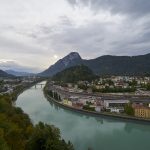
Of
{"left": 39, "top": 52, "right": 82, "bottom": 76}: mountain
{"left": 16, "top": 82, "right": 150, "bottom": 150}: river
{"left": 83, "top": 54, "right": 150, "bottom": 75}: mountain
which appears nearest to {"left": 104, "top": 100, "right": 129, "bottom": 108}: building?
{"left": 16, "top": 82, "right": 150, "bottom": 150}: river

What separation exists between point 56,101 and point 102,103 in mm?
2783

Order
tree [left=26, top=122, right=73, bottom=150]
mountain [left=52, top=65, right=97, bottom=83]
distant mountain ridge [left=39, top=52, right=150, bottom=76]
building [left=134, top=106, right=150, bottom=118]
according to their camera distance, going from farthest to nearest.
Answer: distant mountain ridge [left=39, top=52, right=150, bottom=76] → mountain [left=52, top=65, right=97, bottom=83] → building [left=134, top=106, right=150, bottom=118] → tree [left=26, top=122, right=73, bottom=150]

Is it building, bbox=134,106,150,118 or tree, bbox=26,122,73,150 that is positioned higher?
tree, bbox=26,122,73,150

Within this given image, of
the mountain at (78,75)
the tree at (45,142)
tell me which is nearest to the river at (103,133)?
the tree at (45,142)

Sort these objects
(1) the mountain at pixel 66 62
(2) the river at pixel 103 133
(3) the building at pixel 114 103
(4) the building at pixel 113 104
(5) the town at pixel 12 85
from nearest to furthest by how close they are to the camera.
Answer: (2) the river at pixel 103 133
(4) the building at pixel 113 104
(3) the building at pixel 114 103
(5) the town at pixel 12 85
(1) the mountain at pixel 66 62

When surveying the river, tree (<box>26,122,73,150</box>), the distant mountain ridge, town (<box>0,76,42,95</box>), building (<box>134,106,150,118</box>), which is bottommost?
the river

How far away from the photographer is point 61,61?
5788cm

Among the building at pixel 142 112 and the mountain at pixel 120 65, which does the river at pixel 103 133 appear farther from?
the mountain at pixel 120 65

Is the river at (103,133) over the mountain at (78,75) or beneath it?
beneath

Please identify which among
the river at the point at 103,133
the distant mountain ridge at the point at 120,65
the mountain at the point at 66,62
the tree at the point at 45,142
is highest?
the mountain at the point at 66,62

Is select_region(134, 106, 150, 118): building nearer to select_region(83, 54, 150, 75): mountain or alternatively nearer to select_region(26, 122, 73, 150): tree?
select_region(26, 122, 73, 150): tree

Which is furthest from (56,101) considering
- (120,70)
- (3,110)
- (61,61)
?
(61,61)

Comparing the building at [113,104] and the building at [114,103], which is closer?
the building at [113,104]

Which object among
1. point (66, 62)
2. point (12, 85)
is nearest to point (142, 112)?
point (12, 85)
